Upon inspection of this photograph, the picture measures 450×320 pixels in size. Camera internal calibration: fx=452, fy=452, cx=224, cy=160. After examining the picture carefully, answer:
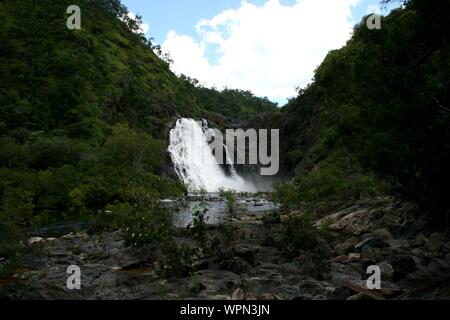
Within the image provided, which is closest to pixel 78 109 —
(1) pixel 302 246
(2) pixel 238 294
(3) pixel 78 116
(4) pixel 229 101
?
(3) pixel 78 116

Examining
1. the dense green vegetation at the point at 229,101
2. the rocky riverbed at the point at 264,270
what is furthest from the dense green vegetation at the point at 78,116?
the dense green vegetation at the point at 229,101

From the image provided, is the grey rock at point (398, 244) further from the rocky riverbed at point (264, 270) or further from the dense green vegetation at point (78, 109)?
the dense green vegetation at point (78, 109)

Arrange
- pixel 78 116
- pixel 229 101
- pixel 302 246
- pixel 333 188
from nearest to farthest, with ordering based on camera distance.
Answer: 1. pixel 302 246
2. pixel 333 188
3. pixel 78 116
4. pixel 229 101

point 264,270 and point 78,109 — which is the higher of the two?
point 78,109

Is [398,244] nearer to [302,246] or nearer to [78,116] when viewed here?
[302,246]

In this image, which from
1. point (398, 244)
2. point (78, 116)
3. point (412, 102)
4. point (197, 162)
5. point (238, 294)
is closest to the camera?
point (238, 294)

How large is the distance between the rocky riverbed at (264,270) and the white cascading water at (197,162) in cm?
4711

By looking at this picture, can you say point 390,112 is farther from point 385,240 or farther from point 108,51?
point 108,51

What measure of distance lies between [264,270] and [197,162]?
2312 inches

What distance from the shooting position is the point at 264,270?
14.2m

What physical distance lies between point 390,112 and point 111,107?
226 ft

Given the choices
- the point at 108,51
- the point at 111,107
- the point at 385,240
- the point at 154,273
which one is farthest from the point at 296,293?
the point at 108,51

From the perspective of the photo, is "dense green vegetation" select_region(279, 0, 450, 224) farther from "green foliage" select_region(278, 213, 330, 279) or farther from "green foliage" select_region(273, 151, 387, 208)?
"green foliage" select_region(273, 151, 387, 208)

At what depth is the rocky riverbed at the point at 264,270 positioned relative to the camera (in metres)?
11.2
